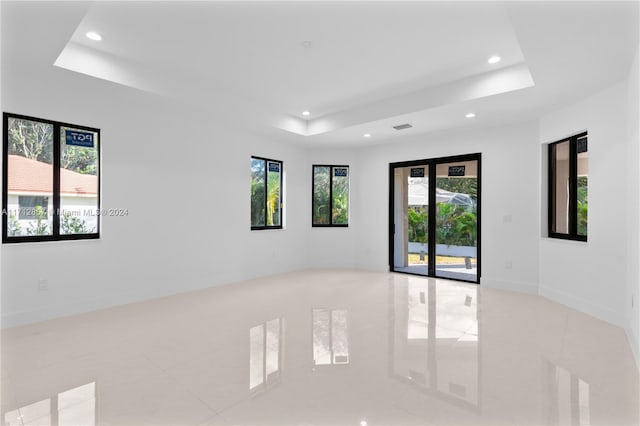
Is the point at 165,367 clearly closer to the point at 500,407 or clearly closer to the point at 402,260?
the point at 500,407

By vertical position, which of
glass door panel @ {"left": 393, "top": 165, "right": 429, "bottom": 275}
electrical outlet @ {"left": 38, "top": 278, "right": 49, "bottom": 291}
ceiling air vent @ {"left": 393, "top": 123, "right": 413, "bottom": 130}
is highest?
ceiling air vent @ {"left": 393, "top": 123, "right": 413, "bottom": 130}

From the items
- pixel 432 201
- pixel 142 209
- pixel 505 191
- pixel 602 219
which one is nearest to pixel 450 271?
pixel 432 201

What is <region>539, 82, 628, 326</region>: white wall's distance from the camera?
12.9 ft

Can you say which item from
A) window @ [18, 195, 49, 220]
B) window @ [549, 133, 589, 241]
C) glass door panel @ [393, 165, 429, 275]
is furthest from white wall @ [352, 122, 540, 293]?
window @ [18, 195, 49, 220]

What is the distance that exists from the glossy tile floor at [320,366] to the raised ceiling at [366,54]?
280cm

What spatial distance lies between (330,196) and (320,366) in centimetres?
533

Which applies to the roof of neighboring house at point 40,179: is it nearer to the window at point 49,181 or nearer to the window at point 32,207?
the window at point 49,181

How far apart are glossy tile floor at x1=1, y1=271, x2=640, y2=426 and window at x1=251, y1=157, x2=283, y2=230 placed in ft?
8.15

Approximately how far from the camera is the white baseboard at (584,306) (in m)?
3.95

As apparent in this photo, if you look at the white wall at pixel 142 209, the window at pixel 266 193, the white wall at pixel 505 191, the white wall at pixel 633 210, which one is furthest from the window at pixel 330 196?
the white wall at pixel 633 210

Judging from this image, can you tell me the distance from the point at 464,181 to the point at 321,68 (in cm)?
362

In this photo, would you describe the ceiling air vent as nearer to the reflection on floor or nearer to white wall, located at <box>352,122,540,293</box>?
white wall, located at <box>352,122,540,293</box>

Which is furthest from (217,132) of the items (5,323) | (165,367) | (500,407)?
(500,407)

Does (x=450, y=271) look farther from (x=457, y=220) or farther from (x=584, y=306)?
(x=584, y=306)
